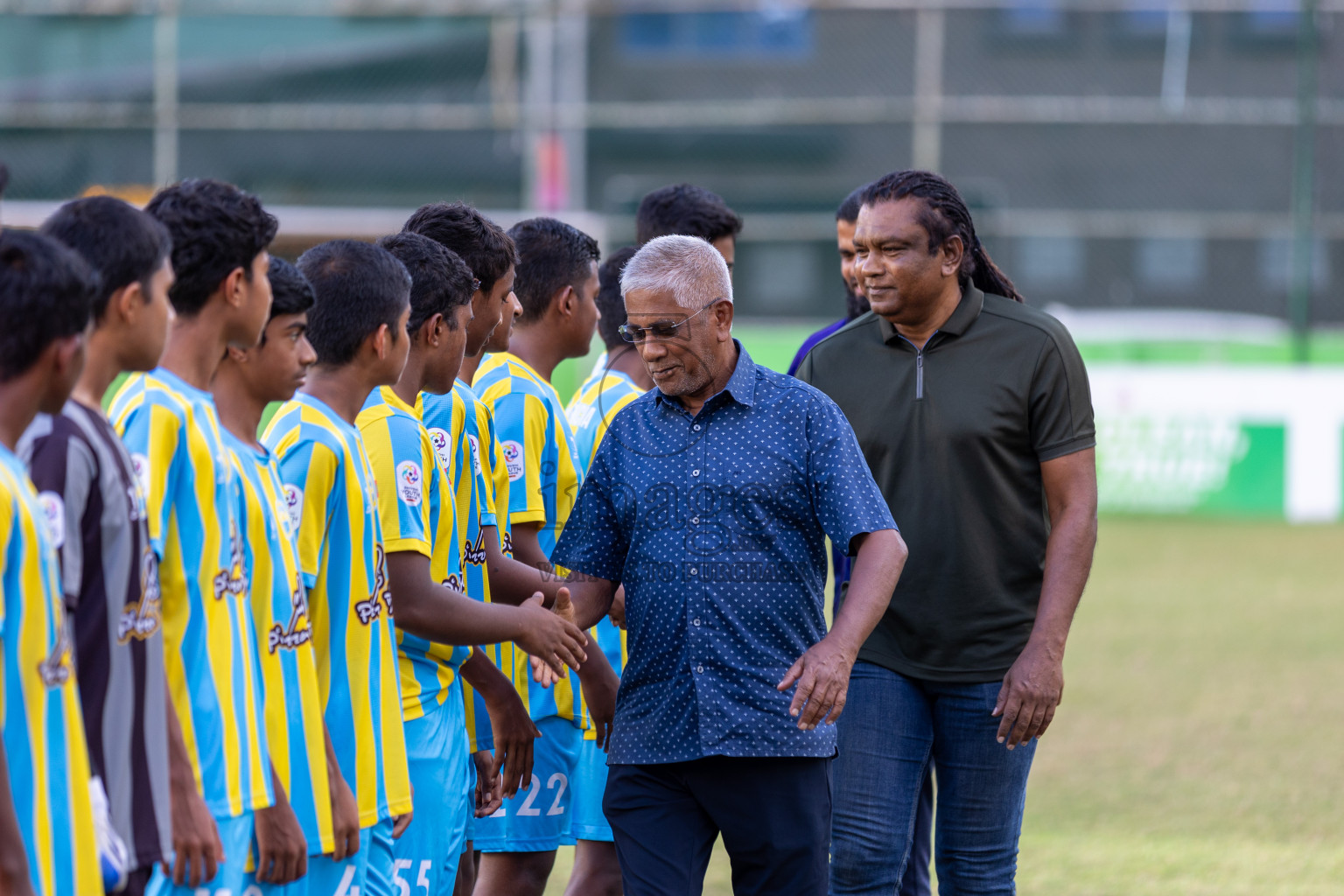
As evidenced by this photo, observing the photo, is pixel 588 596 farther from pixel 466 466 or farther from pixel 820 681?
pixel 820 681

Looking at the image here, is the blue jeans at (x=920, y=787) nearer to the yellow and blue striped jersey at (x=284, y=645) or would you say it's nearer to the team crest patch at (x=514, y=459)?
the team crest patch at (x=514, y=459)

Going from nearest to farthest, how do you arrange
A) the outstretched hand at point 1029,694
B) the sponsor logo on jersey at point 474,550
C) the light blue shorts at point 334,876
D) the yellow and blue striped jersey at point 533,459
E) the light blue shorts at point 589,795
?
the light blue shorts at point 334,876 → the outstretched hand at point 1029,694 → the sponsor logo on jersey at point 474,550 → the yellow and blue striped jersey at point 533,459 → the light blue shorts at point 589,795

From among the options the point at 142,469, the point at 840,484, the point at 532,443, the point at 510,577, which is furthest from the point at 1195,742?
the point at 142,469

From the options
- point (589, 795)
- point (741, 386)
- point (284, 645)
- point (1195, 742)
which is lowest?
point (1195, 742)

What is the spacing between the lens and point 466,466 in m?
4.00

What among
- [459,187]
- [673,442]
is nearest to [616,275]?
[673,442]

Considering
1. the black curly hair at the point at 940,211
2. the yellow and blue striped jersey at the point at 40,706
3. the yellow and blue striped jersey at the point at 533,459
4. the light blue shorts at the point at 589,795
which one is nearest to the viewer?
the yellow and blue striped jersey at the point at 40,706

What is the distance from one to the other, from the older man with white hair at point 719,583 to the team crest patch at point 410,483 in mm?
369

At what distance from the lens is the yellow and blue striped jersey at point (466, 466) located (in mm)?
3963

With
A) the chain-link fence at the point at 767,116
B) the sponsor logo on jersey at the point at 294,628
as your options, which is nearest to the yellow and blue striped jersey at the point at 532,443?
the sponsor logo on jersey at the point at 294,628

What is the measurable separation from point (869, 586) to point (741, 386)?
0.53 m

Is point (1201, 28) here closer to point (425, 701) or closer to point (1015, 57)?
point (1015, 57)

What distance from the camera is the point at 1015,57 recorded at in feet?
69.4

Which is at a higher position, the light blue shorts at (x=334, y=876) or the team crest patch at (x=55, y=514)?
the team crest patch at (x=55, y=514)
